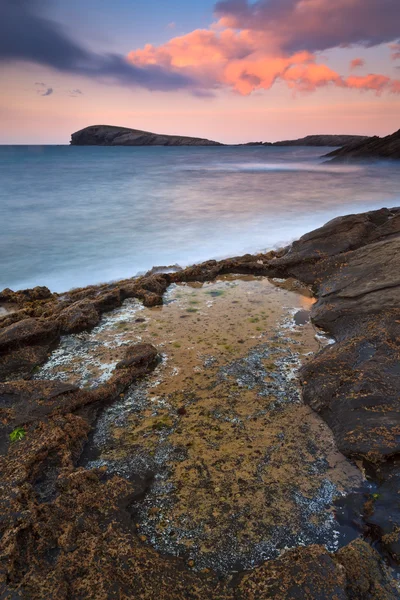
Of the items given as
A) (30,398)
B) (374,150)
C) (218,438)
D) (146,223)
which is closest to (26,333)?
(30,398)

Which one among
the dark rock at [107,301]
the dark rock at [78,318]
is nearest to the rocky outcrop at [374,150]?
the dark rock at [107,301]

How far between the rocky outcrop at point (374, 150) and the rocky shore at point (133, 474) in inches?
1392

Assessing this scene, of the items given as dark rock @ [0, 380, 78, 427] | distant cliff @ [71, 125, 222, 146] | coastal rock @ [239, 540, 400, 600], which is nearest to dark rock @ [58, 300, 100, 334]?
dark rock @ [0, 380, 78, 427]

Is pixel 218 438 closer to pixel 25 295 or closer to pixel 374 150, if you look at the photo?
pixel 25 295

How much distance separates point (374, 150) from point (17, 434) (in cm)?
4211

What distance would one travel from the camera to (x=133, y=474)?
283 cm

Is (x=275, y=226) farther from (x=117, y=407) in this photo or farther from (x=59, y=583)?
(x=59, y=583)

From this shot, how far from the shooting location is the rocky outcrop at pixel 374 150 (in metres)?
35.3

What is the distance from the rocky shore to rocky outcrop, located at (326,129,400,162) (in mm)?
35354

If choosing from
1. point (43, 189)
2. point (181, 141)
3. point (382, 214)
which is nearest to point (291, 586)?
point (382, 214)

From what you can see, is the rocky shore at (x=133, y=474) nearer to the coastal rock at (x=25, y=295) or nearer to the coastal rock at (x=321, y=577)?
the coastal rock at (x=321, y=577)

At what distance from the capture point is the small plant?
9.93 feet

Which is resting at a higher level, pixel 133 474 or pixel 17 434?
pixel 17 434

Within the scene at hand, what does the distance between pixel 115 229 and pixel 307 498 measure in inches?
414
